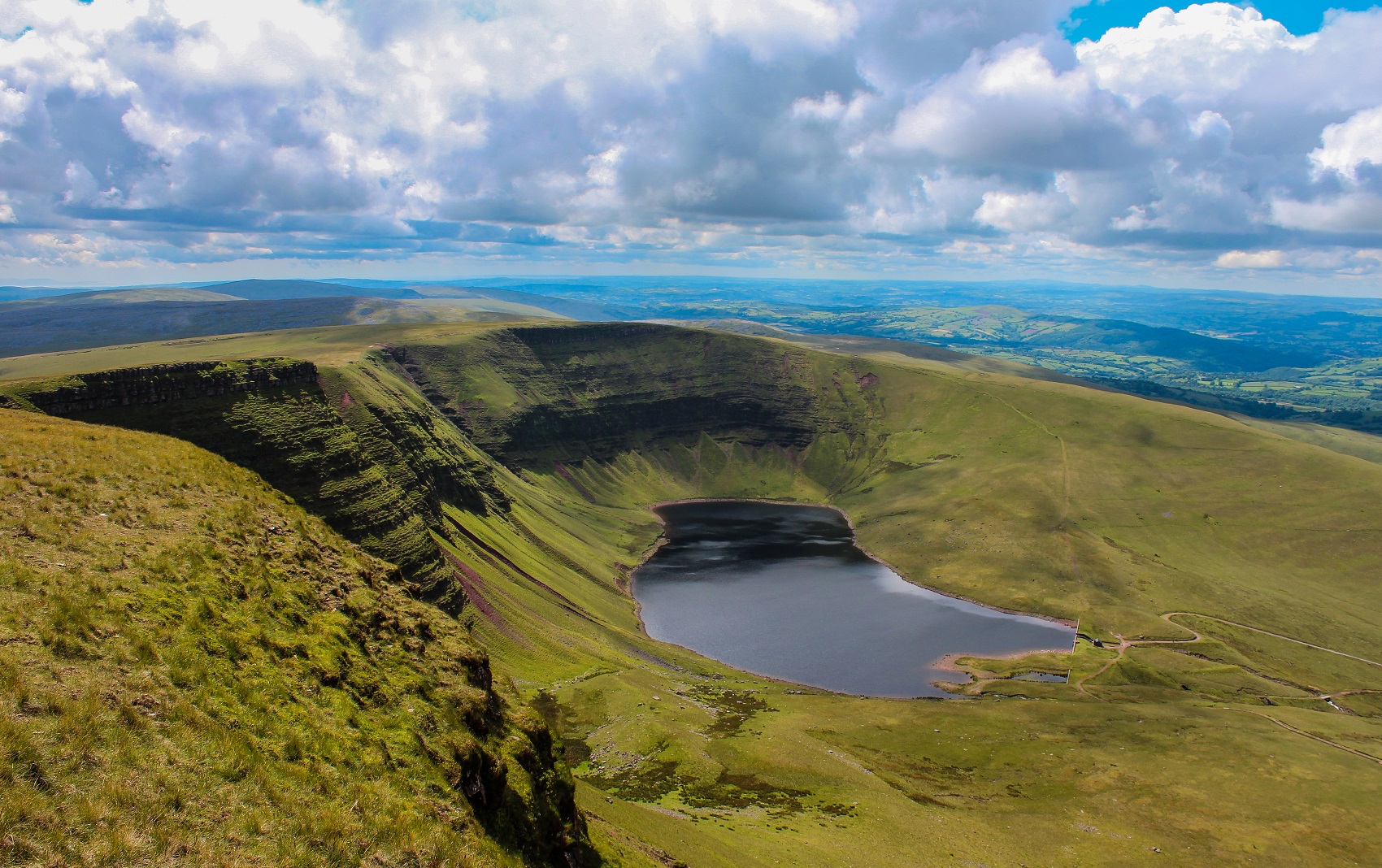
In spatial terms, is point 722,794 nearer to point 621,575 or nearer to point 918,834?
point 918,834

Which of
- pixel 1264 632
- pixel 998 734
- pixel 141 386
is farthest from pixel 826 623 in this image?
pixel 141 386

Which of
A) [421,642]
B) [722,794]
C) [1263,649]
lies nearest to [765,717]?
[722,794]

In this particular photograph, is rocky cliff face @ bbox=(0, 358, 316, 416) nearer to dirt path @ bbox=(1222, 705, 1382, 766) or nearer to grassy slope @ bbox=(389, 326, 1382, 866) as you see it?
grassy slope @ bbox=(389, 326, 1382, 866)

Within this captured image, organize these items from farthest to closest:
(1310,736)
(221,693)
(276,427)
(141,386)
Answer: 1. (1310,736)
2. (276,427)
3. (141,386)
4. (221,693)

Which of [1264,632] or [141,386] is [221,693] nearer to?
[141,386]

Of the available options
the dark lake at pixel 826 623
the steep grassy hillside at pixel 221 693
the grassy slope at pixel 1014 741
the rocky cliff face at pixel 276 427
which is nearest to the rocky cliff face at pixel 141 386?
the rocky cliff face at pixel 276 427
